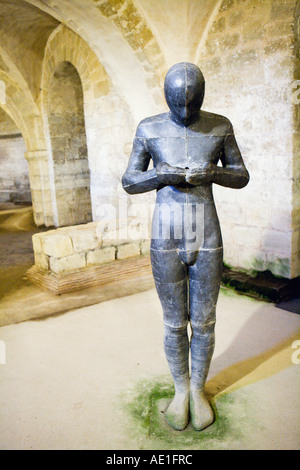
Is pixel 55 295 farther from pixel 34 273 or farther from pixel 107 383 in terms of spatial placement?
pixel 107 383

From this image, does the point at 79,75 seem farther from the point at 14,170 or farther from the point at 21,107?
the point at 14,170

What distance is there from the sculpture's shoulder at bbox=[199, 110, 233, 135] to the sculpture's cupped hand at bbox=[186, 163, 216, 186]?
0.25 metres

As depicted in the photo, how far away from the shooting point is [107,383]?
2.61m

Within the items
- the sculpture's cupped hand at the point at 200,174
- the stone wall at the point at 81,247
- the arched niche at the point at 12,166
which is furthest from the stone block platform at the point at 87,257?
the arched niche at the point at 12,166

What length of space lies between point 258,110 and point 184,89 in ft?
8.18

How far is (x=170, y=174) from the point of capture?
1.79 metres

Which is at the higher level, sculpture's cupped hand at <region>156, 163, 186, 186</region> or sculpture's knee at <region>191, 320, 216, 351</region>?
sculpture's cupped hand at <region>156, 163, 186, 186</region>

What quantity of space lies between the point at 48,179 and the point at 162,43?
4.93 meters

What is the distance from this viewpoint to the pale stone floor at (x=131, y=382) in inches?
81.4

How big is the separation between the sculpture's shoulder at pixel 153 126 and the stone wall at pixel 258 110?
7.43 ft

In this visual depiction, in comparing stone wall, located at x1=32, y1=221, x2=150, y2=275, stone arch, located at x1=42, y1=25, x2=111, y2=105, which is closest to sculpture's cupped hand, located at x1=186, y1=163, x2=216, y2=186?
stone wall, located at x1=32, y1=221, x2=150, y2=275

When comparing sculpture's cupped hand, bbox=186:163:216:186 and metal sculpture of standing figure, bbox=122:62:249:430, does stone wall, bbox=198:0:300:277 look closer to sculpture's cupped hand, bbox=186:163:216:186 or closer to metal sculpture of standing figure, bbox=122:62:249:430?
metal sculpture of standing figure, bbox=122:62:249:430

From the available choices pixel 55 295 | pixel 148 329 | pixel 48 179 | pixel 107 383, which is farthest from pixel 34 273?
pixel 48 179

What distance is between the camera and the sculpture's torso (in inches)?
76.3
